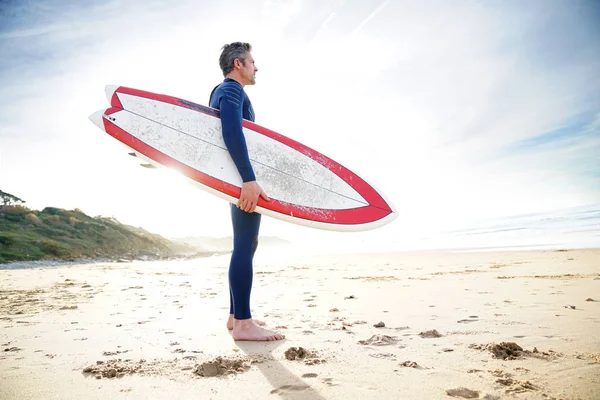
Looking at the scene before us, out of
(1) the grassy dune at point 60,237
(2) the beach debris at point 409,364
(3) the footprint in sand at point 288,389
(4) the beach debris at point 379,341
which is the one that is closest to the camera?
(3) the footprint in sand at point 288,389

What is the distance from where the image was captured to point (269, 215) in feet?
8.38

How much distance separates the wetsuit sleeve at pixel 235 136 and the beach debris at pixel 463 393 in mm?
1656

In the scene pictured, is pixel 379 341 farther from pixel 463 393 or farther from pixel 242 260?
pixel 242 260

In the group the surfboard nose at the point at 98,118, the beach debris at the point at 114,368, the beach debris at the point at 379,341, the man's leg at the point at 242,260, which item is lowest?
the beach debris at the point at 114,368

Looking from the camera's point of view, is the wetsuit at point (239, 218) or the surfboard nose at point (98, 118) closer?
the wetsuit at point (239, 218)

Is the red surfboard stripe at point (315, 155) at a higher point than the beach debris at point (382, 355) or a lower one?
higher

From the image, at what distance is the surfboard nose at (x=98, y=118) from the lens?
8.94 ft

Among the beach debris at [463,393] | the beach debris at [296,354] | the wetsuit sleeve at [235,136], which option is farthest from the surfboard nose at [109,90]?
the beach debris at [463,393]

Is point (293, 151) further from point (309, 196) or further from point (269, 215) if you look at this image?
point (269, 215)

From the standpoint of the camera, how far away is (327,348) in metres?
1.91

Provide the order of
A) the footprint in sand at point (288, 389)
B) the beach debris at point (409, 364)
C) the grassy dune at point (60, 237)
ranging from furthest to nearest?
the grassy dune at point (60, 237) < the beach debris at point (409, 364) < the footprint in sand at point (288, 389)

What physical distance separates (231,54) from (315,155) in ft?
3.70

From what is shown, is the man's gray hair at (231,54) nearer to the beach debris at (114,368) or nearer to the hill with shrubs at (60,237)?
the beach debris at (114,368)

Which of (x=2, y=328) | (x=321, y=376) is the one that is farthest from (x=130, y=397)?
(x=2, y=328)
